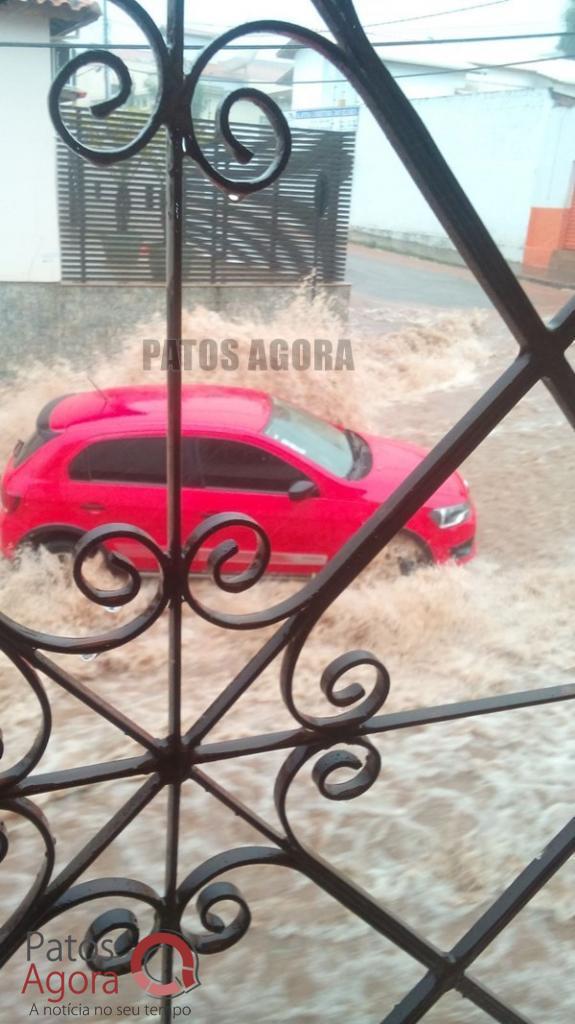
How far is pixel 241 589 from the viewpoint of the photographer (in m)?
0.33

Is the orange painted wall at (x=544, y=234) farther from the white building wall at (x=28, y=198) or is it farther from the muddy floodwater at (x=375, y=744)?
the white building wall at (x=28, y=198)

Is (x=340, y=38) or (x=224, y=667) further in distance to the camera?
(x=224, y=667)

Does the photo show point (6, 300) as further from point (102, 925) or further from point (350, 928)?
point (102, 925)

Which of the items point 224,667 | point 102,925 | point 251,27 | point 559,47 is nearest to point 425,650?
point 224,667

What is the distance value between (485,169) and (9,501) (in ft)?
8.96

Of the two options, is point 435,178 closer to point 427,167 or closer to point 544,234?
point 427,167

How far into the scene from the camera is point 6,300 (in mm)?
2750

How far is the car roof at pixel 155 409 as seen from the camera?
6.15 feet

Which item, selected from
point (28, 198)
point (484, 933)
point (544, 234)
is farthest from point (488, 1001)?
point (544, 234)

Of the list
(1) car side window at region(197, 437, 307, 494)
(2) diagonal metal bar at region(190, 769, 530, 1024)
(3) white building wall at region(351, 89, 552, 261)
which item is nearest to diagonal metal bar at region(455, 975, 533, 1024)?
(2) diagonal metal bar at region(190, 769, 530, 1024)

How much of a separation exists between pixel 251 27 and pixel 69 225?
2.60 meters

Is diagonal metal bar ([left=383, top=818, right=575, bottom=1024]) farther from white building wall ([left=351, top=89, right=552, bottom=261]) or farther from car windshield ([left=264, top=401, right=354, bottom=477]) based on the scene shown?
white building wall ([left=351, top=89, right=552, bottom=261])

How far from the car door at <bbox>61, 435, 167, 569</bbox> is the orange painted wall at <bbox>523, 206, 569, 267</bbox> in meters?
1.59

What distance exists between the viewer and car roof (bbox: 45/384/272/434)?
6.15 ft
